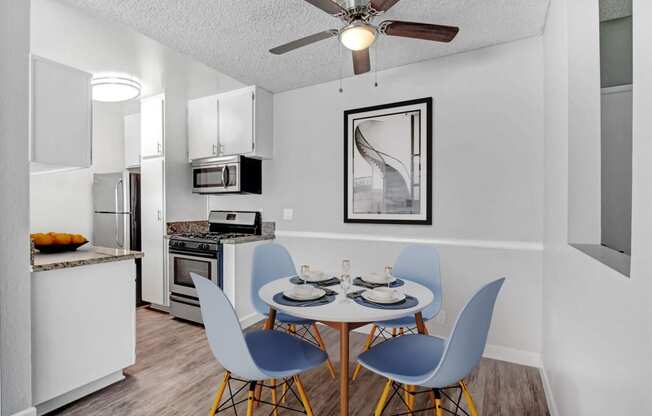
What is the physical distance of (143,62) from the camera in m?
3.03

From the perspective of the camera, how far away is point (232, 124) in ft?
11.8

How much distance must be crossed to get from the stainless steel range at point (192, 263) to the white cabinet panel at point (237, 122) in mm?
790

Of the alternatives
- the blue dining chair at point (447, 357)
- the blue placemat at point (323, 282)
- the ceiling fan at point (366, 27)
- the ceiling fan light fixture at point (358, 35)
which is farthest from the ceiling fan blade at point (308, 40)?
the blue dining chair at point (447, 357)

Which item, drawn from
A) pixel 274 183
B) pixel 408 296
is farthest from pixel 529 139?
pixel 274 183

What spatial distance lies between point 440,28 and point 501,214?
4.93ft

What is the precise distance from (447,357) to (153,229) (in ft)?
11.9

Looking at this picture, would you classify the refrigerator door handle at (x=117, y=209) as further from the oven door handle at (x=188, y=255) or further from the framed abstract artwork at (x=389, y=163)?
the framed abstract artwork at (x=389, y=163)

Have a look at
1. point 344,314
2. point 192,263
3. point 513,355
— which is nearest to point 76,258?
point 192,263

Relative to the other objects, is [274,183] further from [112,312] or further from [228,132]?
[112,312]

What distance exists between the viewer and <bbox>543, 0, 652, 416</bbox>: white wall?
742mm

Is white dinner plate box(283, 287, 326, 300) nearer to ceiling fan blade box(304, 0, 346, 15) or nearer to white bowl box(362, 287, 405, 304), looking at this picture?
white bowl box(362, 287, 405, 304)

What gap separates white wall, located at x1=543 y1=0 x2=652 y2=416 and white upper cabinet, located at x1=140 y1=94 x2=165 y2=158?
12.2ft

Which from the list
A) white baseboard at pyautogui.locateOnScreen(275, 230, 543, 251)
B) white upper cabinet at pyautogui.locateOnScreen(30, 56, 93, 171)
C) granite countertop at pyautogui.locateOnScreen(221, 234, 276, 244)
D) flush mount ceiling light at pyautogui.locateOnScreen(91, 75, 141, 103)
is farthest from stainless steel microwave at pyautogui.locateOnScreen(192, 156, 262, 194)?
white upper cabinet at pyautogui.locateOnScreen(30, 56, 93, 171)

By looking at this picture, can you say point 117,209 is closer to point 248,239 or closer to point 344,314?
point 248,239
